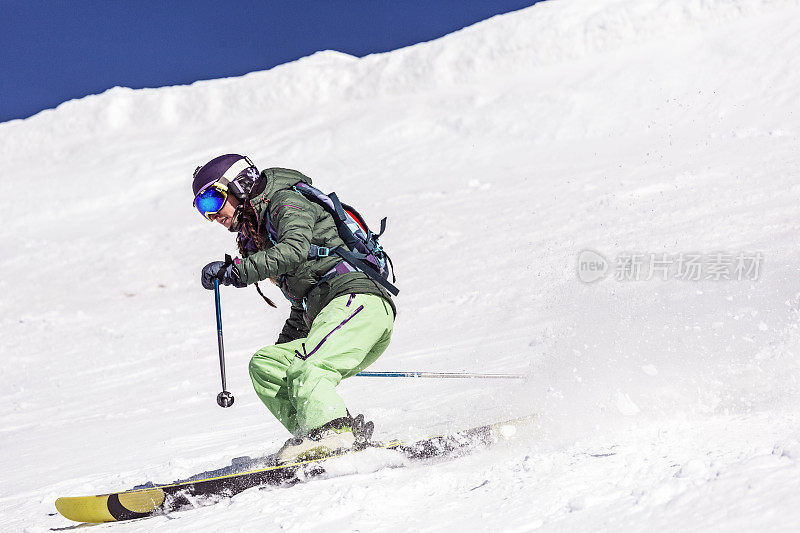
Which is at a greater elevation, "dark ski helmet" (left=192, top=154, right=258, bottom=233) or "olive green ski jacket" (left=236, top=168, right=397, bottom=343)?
"dark ski helmet" (left=192, top=154, right=258, bottom=233)

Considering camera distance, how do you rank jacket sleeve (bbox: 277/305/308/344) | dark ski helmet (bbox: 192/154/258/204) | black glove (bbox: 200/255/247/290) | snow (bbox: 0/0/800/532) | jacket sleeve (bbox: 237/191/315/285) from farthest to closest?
jacket sleeve (bbox: 277/305/308/344)
dark ski helmet (bbox: 192/154/258/204)
black glove (bbox: 200/255/247/290)
jacket sleeve (bbox: 237/191/315/285)
snow (bbox: 0/0/800/532)

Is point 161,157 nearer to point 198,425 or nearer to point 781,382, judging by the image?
point 198,425

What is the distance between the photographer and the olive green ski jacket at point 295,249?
434cm

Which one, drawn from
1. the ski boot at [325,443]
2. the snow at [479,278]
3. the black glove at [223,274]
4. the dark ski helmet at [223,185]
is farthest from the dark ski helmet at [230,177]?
the snow at [479,278]

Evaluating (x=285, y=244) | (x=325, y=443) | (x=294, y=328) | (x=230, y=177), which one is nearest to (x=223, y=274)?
(x=285, y=244)

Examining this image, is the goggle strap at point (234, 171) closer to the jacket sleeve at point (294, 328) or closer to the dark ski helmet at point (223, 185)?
the dark ski helmet at point (223, 185)

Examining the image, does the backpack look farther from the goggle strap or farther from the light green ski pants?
the goggle strap

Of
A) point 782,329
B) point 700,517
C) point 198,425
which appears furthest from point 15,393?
point 700,517

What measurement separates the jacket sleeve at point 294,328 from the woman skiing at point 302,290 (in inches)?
3.5

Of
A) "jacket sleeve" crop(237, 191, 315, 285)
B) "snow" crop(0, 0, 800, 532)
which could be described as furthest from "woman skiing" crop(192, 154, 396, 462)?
"snow" crop(0, 0, 800, 532)

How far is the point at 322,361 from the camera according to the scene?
175 inches

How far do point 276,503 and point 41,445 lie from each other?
5165 mm

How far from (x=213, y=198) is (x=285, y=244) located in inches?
29.3

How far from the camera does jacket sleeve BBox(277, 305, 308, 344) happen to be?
5.20 metres
